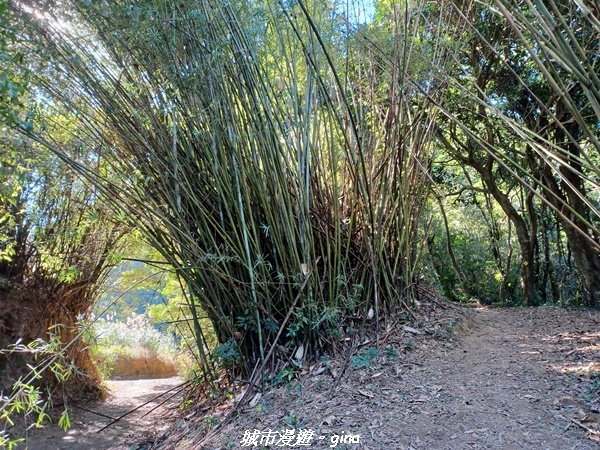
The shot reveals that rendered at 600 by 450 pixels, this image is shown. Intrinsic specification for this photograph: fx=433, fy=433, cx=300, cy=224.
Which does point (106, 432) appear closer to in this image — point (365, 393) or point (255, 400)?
point (255, 400)

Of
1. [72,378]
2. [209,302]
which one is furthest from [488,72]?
[72,378]

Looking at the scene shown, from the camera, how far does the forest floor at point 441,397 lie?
1.70 metres

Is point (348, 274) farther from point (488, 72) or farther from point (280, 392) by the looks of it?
point (488, 72)

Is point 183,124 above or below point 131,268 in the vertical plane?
above

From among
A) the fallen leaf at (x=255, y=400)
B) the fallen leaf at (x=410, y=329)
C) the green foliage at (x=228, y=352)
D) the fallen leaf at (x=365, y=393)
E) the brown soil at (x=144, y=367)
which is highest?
the fallen leaf at (x=410, y=329)

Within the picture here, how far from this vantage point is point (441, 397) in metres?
2.00

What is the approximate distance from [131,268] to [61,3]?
11.9ft

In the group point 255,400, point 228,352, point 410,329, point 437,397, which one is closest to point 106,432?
point 228,352

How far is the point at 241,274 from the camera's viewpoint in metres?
2.45

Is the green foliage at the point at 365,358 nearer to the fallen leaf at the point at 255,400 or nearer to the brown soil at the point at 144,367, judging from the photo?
the fallen leaf at the point at 255,400

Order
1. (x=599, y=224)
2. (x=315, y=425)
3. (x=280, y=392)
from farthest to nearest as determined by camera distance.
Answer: (x=599, y=224)
(x=280, y=392)
(x=315, y=425)

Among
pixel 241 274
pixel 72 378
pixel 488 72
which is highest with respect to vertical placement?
pixel 488 72

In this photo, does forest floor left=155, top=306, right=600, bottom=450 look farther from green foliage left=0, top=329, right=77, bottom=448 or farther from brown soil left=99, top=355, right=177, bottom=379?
brown soil left=99, top=355, right=177, bottom=379

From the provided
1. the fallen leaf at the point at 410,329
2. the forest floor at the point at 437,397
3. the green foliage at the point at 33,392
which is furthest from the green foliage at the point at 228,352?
the fallen leaf at the point at 410,329
